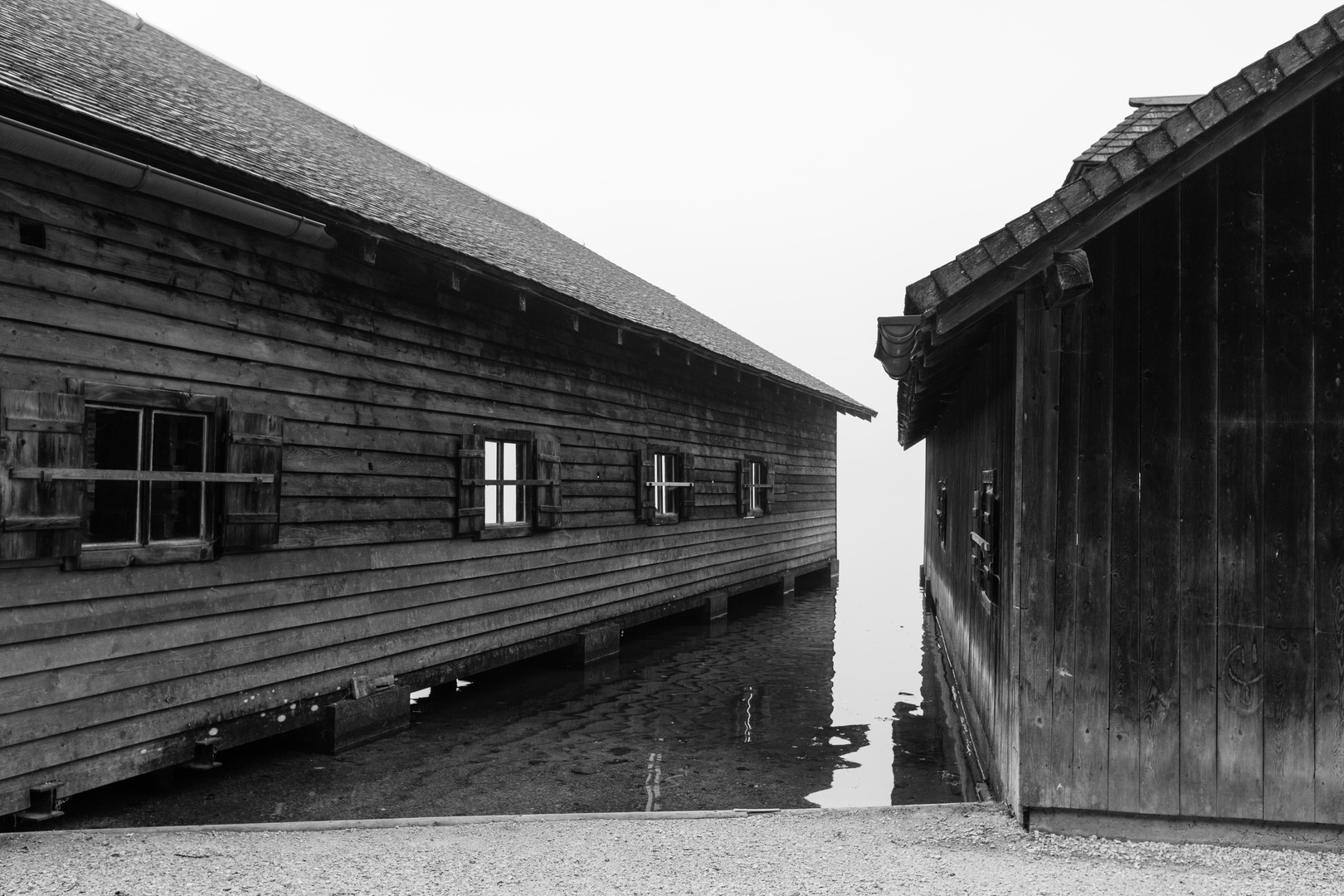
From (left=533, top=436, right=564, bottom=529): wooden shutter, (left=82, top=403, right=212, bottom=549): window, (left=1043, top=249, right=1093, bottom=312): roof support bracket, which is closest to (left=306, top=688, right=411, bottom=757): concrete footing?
(left=82, top=403, right=212, bottom=549): window

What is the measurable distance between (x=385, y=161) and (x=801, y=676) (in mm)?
8474

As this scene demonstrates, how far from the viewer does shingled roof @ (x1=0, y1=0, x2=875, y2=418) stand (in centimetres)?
630

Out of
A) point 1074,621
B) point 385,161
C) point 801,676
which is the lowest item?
point 801,676

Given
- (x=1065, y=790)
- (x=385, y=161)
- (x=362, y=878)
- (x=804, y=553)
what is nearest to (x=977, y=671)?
(x=1065, y=790)

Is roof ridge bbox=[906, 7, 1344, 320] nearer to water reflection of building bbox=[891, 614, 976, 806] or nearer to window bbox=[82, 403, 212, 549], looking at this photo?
water reflection of building bbox=[891, 614, 976, 806]

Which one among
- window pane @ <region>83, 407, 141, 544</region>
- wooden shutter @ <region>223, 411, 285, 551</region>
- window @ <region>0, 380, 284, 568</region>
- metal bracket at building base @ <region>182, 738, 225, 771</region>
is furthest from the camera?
wooden shutter @ <region>223, 411, 285, 551</region>

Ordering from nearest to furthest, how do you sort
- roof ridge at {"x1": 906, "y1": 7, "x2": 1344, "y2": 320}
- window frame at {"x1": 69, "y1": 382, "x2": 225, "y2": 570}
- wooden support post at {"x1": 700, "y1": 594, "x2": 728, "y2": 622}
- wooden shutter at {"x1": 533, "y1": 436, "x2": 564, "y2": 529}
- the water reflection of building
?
roof ridge at {"x1": 906, "y1": 7, "x2": 1344, "y2": 320} < window frame at {"x1": 69, "y1": 382, "x2": 225, "y2": 570} < the water reflection of building < wooden shutter at {"x1": 533, "y1": 436, "x2": 564, "y2": 529} < wooden support post at {"x1": 700, "y1": 594, "x2": 728, "y2": 622}

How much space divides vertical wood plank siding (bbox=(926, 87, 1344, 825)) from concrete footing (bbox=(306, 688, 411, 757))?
16.2ft

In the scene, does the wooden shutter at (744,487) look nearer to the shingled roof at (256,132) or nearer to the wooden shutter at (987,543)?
the shingled roof at (256,132)

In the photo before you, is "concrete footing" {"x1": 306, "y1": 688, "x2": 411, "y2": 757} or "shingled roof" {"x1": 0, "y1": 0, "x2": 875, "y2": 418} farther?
"concrete footing" {"x1": 306, "y1": 688, "x2": 411, "y2": 757}

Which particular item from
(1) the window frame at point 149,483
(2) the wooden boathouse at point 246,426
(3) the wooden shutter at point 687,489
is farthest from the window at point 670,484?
(1) the window frame at point 149,483

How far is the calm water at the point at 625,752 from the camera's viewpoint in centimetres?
634

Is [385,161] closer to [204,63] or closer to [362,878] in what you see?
[204,63]

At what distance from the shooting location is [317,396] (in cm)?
756
